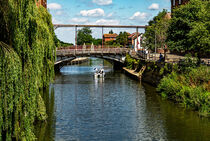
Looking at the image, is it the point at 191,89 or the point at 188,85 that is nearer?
the point at 191,89

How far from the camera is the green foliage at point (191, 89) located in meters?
27.1

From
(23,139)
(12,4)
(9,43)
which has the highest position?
(12,4)

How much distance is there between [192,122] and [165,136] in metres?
4.55

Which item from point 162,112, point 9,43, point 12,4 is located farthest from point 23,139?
point 162,112

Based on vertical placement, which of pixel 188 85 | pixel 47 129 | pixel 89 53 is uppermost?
pixel 89 53

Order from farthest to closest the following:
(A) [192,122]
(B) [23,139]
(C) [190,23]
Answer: (C) [190,23] → (A) [192,122] → (B) [23,139]

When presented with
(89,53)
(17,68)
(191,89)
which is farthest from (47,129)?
(89,53)

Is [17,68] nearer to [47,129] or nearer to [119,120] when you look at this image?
[47,129]

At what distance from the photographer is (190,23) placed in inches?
1542

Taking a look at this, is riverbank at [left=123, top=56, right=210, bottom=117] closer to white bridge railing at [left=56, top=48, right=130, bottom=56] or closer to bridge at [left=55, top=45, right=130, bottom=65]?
white bridge railing at [left=56, top=48, right=130, bottom=56]

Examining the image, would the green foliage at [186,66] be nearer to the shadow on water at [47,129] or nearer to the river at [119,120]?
the river at [119,120]

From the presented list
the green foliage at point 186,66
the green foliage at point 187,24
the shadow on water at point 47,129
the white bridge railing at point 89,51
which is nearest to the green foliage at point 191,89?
the green foliage at point 186,66

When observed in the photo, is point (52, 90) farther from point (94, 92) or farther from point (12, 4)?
point (12, 4)

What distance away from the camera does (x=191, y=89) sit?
29531mm
